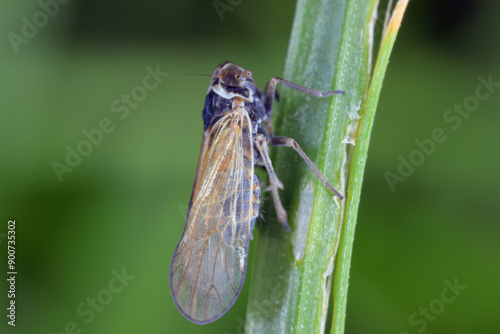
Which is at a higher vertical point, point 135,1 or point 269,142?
point 135,1

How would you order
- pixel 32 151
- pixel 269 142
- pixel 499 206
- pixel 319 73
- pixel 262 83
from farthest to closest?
pixel 262 83 → pixel 32 151 → pixel 499 206 → pixel 269 142 → pixel 319 73

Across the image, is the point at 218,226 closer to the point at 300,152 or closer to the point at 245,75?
the point at 300,152

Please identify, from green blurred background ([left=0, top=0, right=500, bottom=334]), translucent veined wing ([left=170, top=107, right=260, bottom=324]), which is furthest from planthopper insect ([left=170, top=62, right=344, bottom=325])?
green blurred background ([left=0, top=0, right=500, bottom=334])

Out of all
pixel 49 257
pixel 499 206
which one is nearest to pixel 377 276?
pixel 499 206

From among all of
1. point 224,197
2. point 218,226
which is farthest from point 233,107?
point 218,226

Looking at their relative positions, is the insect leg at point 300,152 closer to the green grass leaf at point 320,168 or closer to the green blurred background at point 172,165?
the green grass leaf at point 320,168

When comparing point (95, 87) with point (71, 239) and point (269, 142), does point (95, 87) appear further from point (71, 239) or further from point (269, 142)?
point (269, 142)

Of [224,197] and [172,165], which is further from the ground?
[172,165]
